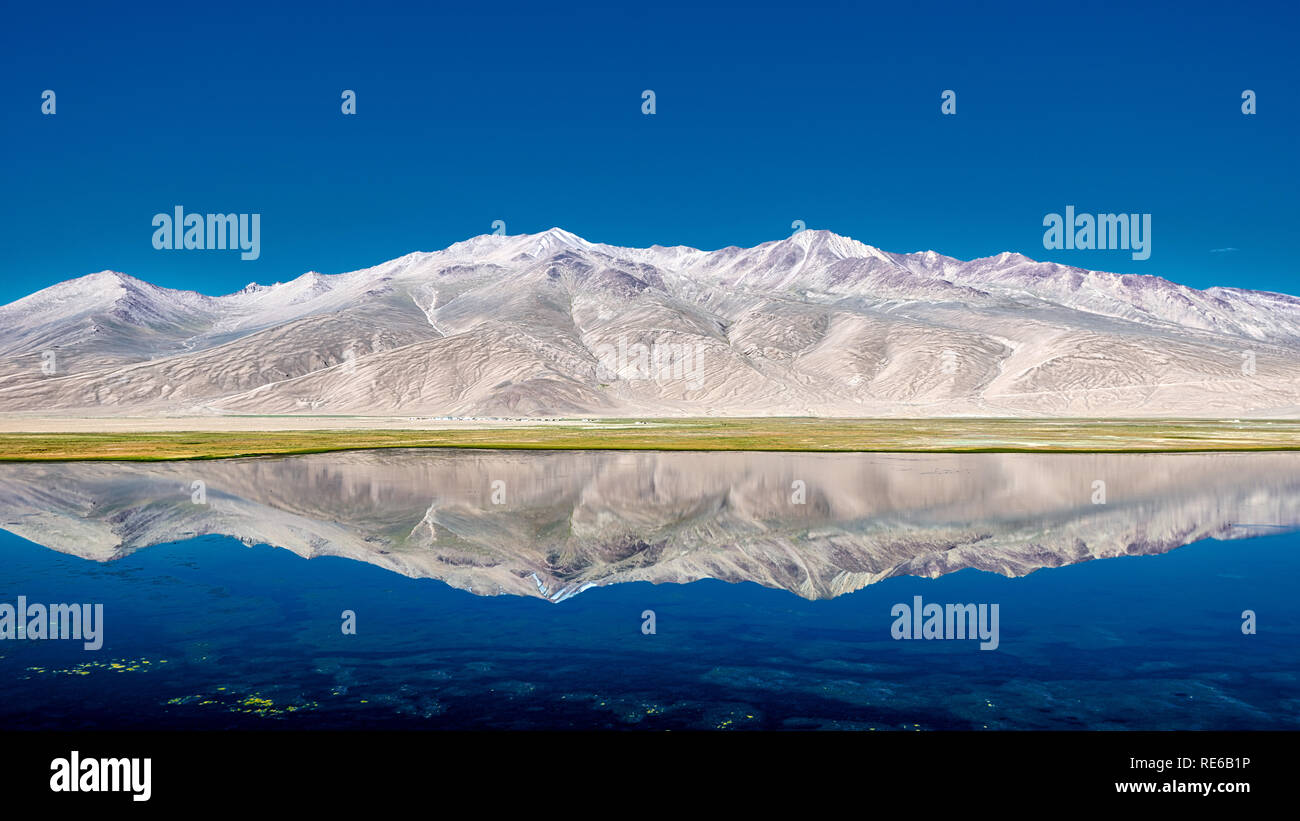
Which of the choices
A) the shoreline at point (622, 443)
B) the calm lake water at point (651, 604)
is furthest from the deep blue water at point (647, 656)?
the shoreline at point (622, 443)

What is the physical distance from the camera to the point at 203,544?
87.2ft

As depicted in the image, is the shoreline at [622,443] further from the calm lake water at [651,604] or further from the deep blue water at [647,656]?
the deep blue water at [647,656]

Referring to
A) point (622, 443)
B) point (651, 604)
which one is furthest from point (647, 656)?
point (622, 443)

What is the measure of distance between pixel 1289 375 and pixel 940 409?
7410 cm

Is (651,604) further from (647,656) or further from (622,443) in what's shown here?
(622,443)

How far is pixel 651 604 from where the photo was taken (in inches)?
779

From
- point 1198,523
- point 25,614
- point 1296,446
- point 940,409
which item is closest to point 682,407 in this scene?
point 940,409

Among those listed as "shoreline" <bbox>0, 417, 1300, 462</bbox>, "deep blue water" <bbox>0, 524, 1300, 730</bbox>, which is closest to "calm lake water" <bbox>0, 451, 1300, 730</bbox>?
"deep blue water" <bbox>0, 524, 1300, 730</bbox>

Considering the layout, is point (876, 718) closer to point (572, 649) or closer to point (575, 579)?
point (572, 649)

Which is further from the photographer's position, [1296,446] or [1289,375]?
[1289,375]

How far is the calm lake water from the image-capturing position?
13.1 meters
